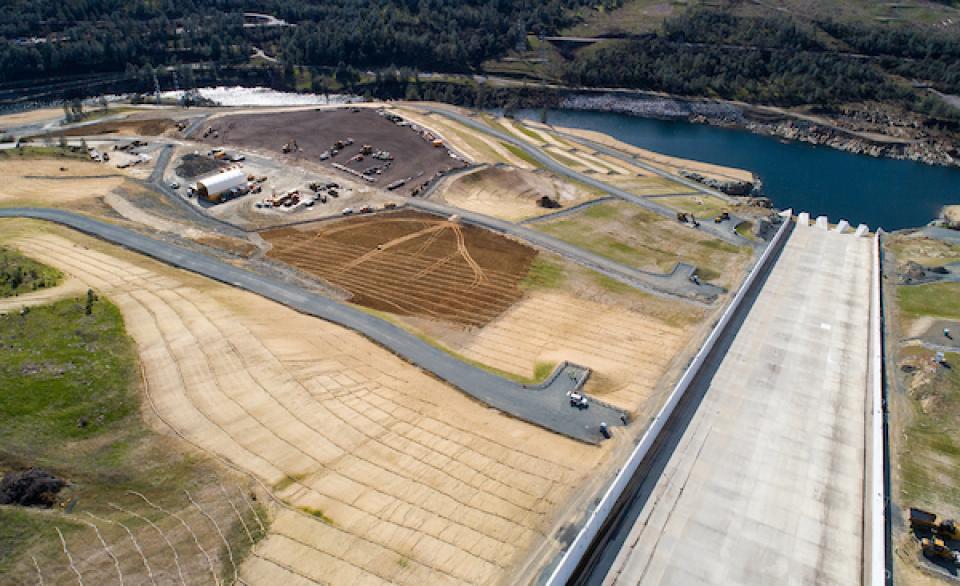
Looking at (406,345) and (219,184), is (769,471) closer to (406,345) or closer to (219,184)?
(406,345)

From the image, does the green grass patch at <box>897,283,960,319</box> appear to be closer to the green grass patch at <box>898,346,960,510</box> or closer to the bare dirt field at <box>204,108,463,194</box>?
the green grass patch at <box>898,346,960,510</box>

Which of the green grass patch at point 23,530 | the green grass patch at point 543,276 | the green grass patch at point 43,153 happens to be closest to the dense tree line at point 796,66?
the green grass patch at point 543,276

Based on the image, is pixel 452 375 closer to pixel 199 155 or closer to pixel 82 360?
pixel 82 360

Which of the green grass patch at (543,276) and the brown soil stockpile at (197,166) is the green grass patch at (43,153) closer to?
the brown soil stockpile at (197,166)

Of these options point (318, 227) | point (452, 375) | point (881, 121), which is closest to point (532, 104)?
point (881, 121)

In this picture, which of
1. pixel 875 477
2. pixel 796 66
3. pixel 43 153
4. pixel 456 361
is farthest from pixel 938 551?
pixel 796 66

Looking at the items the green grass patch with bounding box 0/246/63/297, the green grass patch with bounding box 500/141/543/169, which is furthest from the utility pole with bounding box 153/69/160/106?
the green grass patch with bounding box 0/246/63/297
